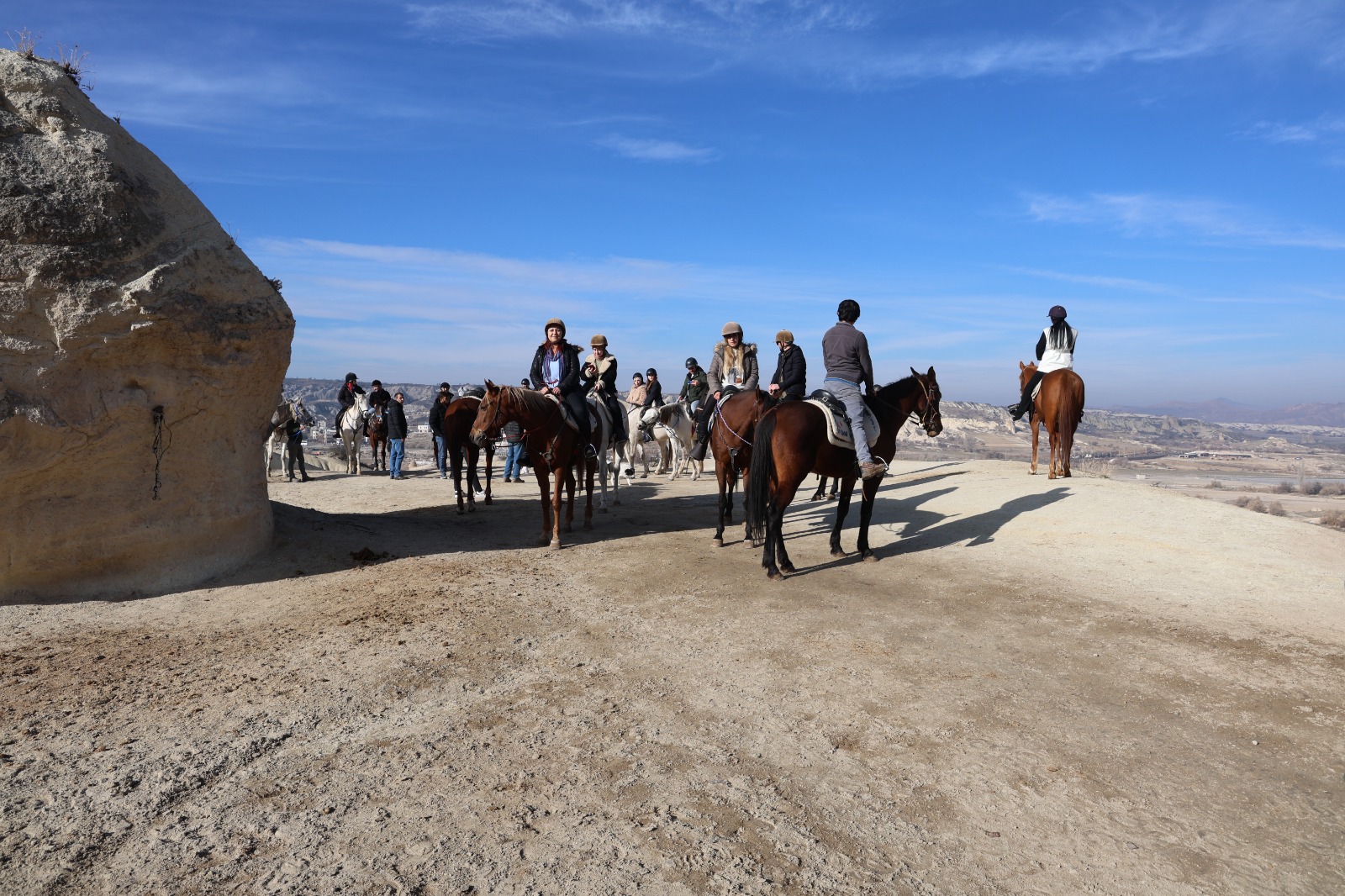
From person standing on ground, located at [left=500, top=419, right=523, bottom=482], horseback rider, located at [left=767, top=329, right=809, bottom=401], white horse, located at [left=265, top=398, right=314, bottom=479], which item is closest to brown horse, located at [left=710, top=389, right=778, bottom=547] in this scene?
horseback rider, located at [left=767, top=329, right=809, bottom=401]

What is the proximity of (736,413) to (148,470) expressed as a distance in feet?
21.9

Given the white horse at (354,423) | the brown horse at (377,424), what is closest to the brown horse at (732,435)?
the brown horse at (377,424)

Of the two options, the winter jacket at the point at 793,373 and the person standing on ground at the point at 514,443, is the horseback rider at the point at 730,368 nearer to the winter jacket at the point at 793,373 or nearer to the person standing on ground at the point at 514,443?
the winter jacket at the point at 793,373

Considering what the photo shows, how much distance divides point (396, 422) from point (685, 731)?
1556 centimetres

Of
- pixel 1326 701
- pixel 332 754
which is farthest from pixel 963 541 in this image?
pixel 332 754

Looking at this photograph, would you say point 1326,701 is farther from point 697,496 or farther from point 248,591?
point 697,496

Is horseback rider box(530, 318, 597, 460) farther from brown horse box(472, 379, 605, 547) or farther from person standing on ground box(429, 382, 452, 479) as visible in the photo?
person standing on ground box(429, 382, 452, 479)

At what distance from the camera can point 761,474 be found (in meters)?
8.09

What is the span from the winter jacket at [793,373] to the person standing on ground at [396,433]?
11.1 meters

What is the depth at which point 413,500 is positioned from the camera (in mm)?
14102

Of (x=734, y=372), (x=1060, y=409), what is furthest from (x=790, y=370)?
(x=1060, y=409)

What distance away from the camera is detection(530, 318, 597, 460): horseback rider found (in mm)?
10188

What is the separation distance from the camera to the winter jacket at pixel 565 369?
10.2 metres

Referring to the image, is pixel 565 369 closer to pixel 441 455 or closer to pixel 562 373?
pixel 562 373
